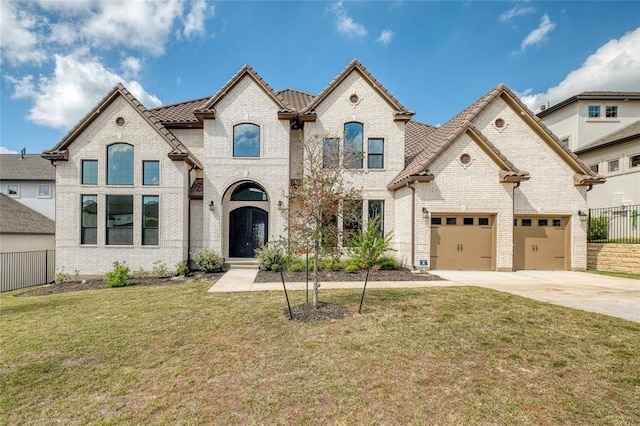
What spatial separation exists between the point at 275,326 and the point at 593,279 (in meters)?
12.5

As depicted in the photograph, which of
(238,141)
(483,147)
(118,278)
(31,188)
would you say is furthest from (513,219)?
(31,188)

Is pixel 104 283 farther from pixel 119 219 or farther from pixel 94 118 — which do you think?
pixel 94 118

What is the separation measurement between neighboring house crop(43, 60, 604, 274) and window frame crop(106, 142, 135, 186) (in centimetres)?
5

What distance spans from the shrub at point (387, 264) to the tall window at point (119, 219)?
1121 cm

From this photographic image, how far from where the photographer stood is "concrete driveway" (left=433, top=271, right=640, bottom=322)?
291 inches

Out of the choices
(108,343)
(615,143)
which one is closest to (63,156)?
(108,343)

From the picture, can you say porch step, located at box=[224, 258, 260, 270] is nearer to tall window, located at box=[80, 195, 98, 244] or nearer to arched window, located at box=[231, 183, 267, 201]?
arched window, located at box=[231, 183, 267, 201]

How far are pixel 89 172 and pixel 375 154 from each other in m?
13.5

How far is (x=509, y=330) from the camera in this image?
5.77 meters

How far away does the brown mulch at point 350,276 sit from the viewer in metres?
11.1

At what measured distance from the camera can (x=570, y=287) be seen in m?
9.73

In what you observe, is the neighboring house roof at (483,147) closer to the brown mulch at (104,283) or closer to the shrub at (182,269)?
the brown mulch at (104,283)

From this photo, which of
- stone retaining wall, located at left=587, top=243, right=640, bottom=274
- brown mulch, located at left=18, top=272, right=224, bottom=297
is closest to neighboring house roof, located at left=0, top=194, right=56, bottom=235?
brown mulch, located at left=18, top=272, right=224, bottom=297

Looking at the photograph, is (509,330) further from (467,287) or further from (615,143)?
(615,143)
